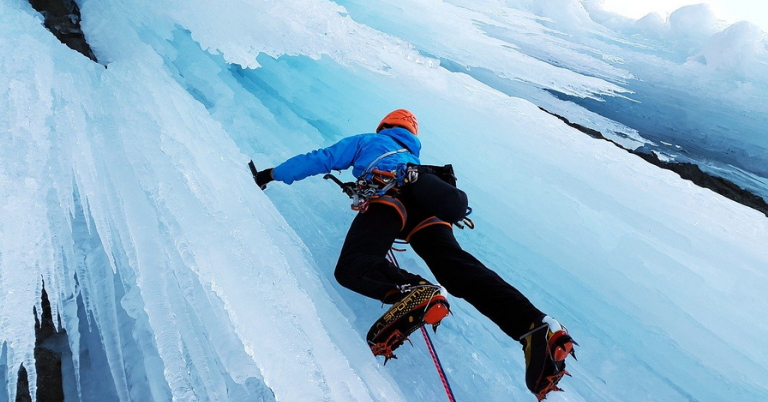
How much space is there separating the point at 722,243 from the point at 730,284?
0.92 feet

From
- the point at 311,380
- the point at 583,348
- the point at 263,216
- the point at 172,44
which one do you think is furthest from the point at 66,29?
the point at 583,348

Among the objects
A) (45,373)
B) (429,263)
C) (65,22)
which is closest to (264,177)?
(429,263)

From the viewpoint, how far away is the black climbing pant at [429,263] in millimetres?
1509

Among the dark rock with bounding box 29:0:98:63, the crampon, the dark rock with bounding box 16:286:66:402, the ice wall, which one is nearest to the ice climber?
the crampon

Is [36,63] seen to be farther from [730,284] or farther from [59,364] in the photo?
[730,284]

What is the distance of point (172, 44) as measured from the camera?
4312mm

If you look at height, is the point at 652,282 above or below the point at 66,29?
below

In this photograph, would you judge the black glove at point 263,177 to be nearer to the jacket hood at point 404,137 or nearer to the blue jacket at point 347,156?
the blue jacket at point 347,156

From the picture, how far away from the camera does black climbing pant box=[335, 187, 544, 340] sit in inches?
59.4

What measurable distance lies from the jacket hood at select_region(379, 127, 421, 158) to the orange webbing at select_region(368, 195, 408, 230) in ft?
1.67

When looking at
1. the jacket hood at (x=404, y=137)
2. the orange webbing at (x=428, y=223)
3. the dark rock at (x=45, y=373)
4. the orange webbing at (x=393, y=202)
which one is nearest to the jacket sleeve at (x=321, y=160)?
the jacket hood at (x=404, y=137)

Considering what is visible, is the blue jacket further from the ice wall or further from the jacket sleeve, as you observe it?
the ice wall

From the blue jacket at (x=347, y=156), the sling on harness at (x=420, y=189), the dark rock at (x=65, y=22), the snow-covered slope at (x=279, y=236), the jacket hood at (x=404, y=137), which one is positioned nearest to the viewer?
the snow-covered slope at (x=279, y=236)

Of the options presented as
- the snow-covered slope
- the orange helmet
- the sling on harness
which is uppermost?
the orange helmet
